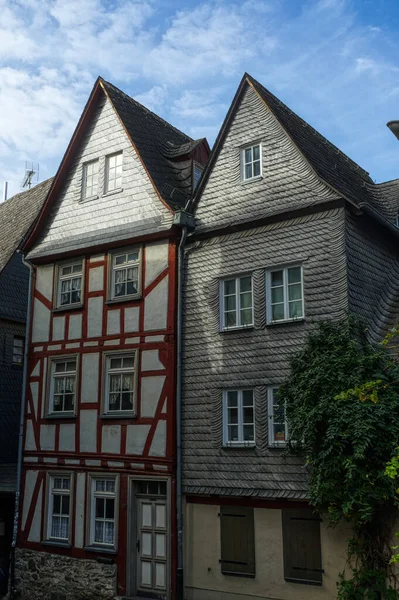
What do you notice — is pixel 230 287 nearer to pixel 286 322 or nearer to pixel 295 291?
pixel 295 291

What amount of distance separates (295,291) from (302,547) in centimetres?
532

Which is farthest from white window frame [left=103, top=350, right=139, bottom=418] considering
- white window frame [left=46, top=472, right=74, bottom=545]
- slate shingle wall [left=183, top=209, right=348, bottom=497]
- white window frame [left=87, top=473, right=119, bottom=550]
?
white window frame [left=46, top=472, right=74, bottom=545]

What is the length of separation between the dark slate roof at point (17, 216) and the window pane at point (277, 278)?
10739 mm

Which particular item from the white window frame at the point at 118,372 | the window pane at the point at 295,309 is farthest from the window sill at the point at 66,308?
the window pane at the point at 295,309

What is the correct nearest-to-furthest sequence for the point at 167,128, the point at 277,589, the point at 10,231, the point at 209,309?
the point at 277,589 → the point at 209,309 → the point at 167,128 → the point at 10,231

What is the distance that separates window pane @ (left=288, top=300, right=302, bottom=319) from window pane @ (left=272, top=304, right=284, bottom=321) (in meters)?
0.22

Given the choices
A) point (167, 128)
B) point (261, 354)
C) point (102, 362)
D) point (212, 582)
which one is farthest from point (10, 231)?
point (212, 582)

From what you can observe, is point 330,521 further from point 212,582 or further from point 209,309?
point 209,309

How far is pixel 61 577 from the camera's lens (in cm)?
1673

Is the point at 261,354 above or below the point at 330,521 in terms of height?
above

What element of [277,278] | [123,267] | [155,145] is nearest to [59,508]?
[123,267]

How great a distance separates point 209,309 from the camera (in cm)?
1608

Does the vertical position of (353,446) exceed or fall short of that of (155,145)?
it falls short

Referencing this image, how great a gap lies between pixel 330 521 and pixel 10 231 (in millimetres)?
17054
